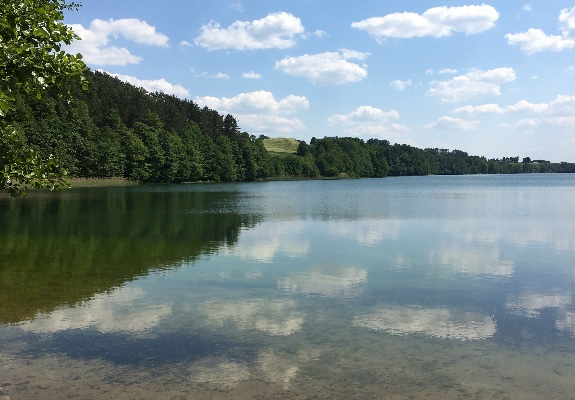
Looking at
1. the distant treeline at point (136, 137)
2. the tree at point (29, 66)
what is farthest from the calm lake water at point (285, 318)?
the distant treeline at point (136, 137)

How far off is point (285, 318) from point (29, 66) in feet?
28.1

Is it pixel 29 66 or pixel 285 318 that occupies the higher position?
pixel 29 66

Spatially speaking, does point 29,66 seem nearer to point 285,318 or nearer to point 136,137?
point 285,318

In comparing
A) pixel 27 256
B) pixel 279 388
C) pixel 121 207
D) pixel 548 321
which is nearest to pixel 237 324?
pixel 279 388

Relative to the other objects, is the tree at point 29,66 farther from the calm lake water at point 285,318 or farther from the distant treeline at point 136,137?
the distant treeline at point 136,137

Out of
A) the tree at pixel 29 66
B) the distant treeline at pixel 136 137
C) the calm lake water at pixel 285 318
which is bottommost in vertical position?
the calm lake water at pixel 285 318

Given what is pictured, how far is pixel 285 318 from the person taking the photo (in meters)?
14.4

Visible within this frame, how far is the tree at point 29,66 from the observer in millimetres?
10867

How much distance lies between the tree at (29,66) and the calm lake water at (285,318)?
12.6ft

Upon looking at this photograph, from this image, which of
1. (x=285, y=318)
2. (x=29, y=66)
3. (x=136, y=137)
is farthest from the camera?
(x=136, y=137)

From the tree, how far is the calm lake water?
3.83 m

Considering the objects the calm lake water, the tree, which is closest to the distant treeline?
the calm lake water

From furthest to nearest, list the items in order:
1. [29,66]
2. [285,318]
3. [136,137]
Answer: [136,137]
[285,318]
[29,66]

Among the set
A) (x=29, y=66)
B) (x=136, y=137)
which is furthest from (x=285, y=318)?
(x=136, y=137)
